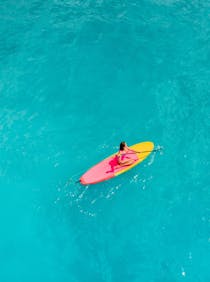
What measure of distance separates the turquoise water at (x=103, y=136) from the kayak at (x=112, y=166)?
0.47 meters

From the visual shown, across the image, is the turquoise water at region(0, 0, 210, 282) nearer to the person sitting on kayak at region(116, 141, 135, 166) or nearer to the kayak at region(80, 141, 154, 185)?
the kayak at region(80, 141, 154, 185)

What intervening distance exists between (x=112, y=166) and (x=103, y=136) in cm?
241

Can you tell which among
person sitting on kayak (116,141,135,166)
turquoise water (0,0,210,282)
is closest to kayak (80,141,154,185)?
person sitting on kayak (116,141,135,166)

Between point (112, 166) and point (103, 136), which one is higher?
point (103, 136)

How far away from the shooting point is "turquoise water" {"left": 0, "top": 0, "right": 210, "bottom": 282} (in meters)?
16.2

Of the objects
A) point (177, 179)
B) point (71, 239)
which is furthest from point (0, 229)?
point (177, 179)

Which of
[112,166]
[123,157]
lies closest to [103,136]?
[123,157]

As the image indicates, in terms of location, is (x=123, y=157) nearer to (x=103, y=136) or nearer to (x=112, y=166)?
(x=112, y=166)

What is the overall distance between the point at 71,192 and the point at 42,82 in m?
8.53

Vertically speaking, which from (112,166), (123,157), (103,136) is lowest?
(112,166)

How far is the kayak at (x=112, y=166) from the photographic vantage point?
58.3ft

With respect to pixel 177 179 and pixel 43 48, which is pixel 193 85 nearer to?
pixel 177 179

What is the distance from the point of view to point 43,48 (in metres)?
25.0

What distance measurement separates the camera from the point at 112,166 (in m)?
18.2
